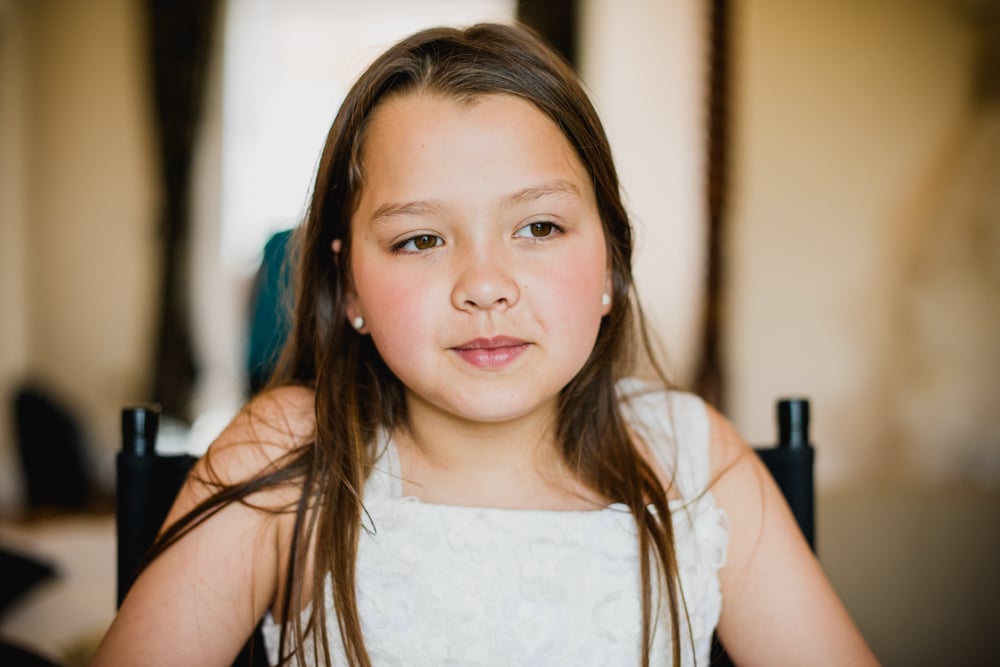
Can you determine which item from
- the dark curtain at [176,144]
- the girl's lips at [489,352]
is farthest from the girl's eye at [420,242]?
the dark curtain at [176,144]

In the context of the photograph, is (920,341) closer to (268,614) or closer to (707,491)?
(707,491)

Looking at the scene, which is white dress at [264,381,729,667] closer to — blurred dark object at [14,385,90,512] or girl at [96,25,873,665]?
girl at [96,25,873,665]

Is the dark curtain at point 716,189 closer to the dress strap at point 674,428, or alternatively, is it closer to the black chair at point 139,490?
the dress strap at point 674,428

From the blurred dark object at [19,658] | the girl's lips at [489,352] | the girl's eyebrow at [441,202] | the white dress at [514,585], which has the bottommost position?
the blurred dark object at [19,658]

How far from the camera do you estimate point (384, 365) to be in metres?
1.22

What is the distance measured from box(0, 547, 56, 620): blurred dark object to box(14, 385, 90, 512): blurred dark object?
2.90m

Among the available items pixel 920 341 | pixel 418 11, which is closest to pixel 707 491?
pixel 920 341

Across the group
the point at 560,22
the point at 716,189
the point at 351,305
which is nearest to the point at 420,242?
the point at 351,305

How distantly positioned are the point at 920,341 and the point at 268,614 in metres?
2.91

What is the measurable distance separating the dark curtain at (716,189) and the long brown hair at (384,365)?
7.91 feet

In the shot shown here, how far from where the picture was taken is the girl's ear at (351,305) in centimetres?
113

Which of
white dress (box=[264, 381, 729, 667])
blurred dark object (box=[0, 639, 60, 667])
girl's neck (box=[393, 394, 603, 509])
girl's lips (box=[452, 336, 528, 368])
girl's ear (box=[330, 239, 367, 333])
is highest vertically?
girl's ear (box=[330, 239, 367, 333])

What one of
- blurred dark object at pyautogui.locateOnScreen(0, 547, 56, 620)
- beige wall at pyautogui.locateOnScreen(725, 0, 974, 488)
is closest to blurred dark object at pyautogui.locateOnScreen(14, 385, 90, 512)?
blurred dark object at pyautogui.locateOnScreen(0, 547, 56, 620)

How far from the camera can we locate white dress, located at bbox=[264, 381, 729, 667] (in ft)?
3.36
